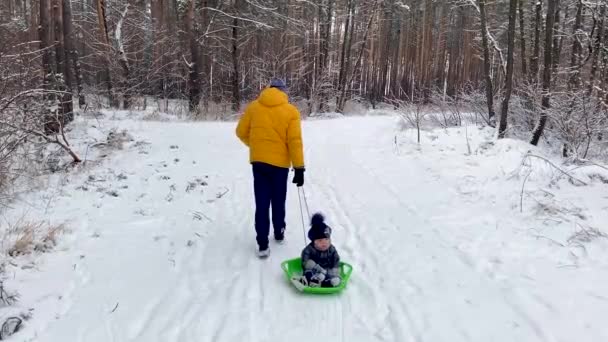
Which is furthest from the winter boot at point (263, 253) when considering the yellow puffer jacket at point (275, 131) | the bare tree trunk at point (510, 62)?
the bare tree trunk at point (510, 62)

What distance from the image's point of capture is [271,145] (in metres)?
5.08

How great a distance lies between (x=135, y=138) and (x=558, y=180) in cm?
943

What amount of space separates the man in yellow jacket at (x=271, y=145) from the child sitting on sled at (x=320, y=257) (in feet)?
2.20

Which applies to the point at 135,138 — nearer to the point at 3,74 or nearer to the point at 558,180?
the point at 3,74

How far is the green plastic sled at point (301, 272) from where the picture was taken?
169 inches

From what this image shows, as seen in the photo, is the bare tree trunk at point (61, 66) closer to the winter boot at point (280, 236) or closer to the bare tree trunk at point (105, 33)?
the bare tree trunk at point (105, 33)

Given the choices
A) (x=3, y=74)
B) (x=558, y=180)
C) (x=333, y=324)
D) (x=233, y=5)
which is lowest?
(x=333, y=324)

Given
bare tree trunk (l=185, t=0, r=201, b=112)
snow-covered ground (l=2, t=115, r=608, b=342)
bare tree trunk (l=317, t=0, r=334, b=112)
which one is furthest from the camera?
bare tree trunk (l=317, t=0, r=334, b=112)

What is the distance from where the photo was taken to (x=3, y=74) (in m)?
7.01

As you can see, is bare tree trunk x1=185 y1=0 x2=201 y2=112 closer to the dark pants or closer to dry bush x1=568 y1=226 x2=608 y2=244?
the dark pants

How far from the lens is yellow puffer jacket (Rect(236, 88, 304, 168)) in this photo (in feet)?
16.6

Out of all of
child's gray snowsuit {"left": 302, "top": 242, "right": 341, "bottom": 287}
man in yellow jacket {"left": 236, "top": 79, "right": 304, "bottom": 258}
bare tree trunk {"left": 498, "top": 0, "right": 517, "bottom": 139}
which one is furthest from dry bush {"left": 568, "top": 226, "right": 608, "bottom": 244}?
bare tree trunk {"left": 498, "top": 0, "right": 517, "bottom": 139}

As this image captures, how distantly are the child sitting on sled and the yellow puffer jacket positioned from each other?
0.80 metres

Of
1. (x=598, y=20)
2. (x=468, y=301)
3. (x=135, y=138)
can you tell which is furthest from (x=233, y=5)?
(x=468, y=301)
